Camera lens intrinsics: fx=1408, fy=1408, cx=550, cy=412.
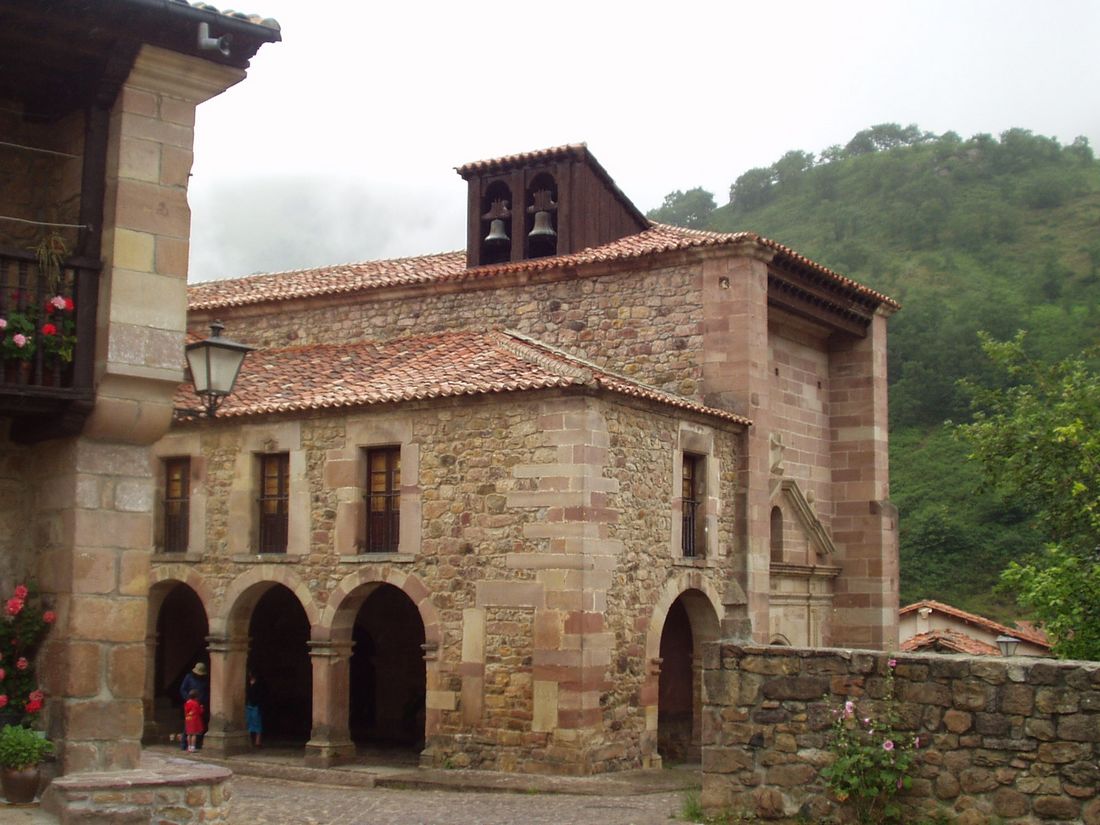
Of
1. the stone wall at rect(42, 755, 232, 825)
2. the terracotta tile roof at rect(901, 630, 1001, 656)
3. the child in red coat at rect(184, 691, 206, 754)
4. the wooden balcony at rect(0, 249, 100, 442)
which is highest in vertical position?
the wooden balcony at rect(0, 249, 100, 442)

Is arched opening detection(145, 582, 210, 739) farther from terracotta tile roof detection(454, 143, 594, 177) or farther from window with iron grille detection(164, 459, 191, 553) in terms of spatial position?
terracotta tile roof detection(454, 143, 594, 177)

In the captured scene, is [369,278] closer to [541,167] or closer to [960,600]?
[541,167]

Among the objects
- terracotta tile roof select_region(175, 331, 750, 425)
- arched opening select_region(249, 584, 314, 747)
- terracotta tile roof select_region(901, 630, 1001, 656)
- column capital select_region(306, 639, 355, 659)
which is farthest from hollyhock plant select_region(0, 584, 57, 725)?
terracotta tile roof select_region(901, 630, 1001, 656)

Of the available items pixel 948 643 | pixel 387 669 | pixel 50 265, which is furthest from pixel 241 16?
pixel 948 643

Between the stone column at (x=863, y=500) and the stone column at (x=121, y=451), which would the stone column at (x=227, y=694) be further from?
the stone column at (x=121, y=451)

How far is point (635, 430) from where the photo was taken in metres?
17.4

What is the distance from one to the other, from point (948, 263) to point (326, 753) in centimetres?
4201

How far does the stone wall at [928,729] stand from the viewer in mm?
9664

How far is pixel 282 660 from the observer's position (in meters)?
22.7

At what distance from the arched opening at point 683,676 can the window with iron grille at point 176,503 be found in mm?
6947

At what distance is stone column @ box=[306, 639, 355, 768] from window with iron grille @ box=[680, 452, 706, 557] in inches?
182

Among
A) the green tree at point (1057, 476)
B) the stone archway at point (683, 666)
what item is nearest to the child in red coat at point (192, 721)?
the stone archway at point (683, 666)

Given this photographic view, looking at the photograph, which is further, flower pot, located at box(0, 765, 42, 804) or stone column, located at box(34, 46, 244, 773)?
stone column, located at box(34, 46, 244, 773)

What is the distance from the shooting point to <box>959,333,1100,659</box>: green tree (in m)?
17.8
